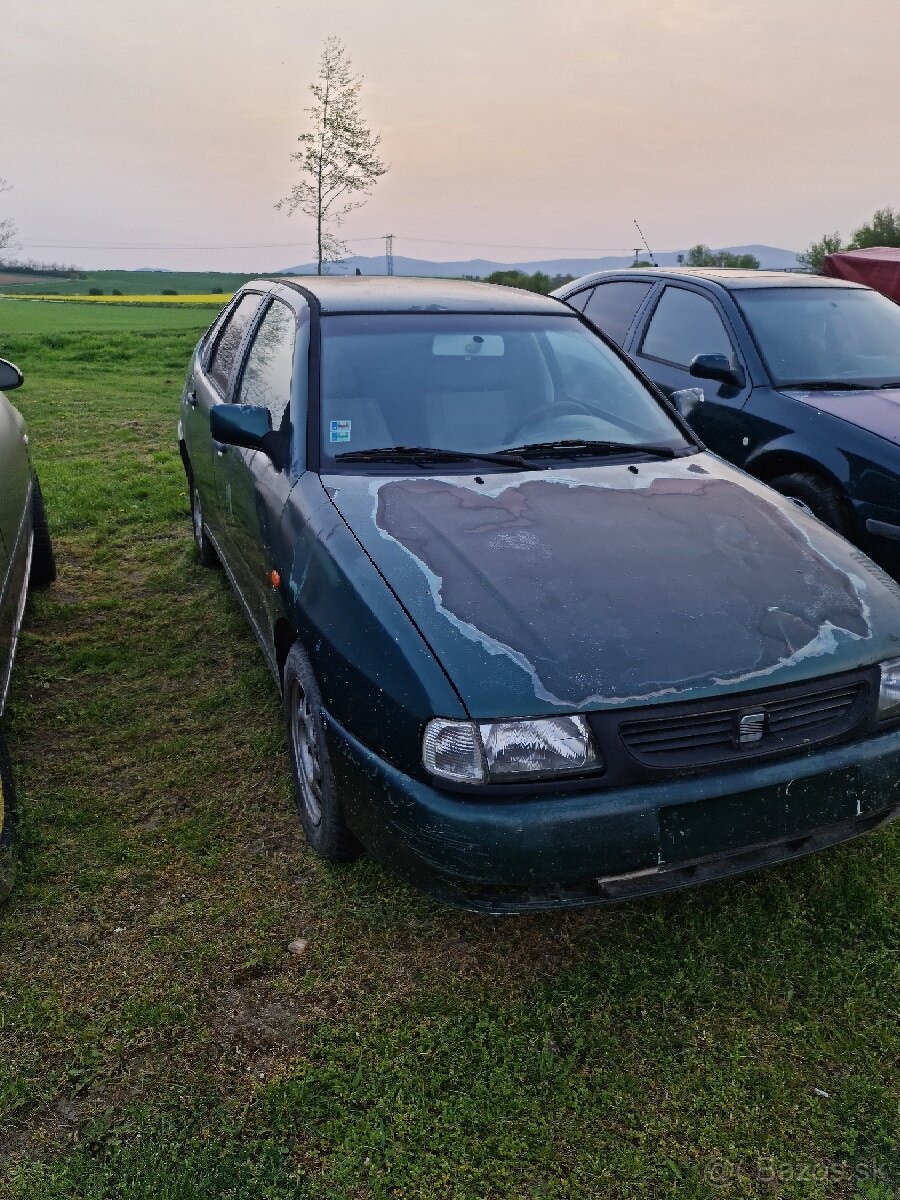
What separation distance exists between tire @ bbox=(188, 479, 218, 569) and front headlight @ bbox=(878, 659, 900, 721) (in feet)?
11.9

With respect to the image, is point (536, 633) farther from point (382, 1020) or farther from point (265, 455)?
point (265, 455)

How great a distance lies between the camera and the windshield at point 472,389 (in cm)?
312

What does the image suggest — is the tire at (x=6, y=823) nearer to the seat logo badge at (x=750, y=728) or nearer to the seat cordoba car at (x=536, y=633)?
the seat cordoba car at (x=536, y=633)

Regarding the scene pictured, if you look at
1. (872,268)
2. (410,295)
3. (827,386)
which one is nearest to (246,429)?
(410,295)

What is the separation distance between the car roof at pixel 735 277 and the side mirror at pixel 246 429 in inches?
137

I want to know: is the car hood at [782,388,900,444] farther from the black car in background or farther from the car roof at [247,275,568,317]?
the car roof at [247,275,568,317]

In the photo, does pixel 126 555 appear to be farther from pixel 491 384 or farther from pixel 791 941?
pixel 791 941

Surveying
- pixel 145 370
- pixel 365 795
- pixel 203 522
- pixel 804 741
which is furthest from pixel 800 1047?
pixel 145 370

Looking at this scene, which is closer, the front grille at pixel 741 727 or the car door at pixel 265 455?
the front grille at pixel 741 727

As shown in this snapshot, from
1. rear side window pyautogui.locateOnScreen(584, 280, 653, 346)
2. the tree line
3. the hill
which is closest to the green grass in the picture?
the hill

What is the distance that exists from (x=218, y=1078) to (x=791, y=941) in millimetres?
1536

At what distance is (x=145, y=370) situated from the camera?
51.3 ft

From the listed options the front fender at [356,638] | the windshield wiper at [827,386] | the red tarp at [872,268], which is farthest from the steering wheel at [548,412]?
the red tarp at [872,268]

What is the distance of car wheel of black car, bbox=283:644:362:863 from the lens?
8.64 ft
